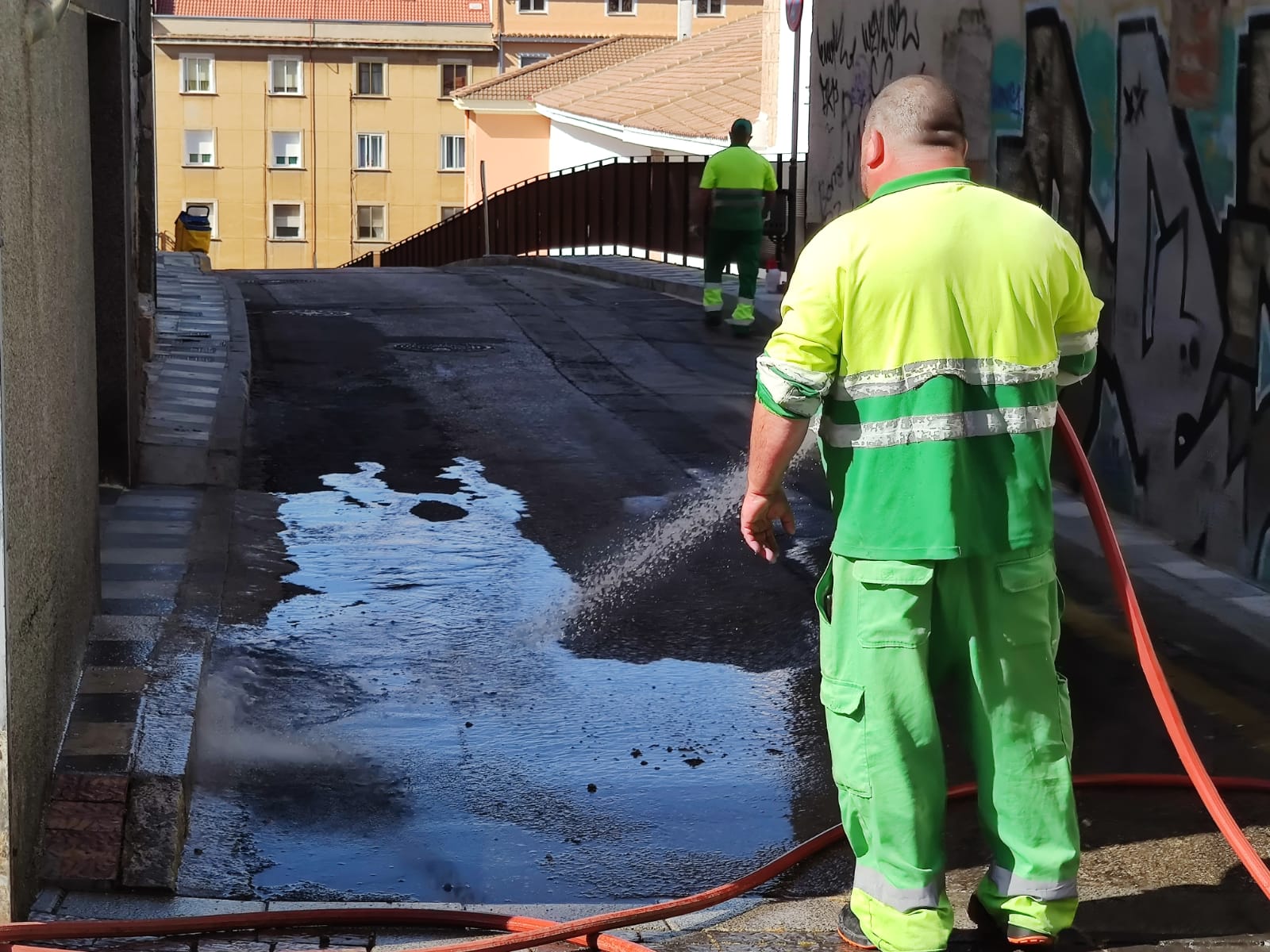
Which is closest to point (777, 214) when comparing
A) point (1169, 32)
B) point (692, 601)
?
point (1169, 32)

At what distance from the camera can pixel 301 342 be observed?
14.8 metres

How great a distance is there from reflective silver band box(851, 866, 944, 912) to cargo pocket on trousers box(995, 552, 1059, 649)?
Result: 55 cm

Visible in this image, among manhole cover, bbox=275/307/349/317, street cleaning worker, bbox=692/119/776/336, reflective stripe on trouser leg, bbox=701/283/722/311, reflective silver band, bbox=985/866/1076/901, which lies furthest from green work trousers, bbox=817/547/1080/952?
manhole cover, bbox=275/307/349/317

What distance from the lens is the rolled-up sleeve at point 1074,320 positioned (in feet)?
12.5

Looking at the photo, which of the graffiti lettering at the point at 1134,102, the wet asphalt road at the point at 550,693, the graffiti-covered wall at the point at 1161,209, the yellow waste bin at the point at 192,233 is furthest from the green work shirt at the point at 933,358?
the yellow waste bin at the point at 192,233

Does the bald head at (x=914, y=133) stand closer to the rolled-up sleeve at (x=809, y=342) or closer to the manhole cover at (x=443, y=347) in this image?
the rolled-up sleeve at (x=809, y=342)

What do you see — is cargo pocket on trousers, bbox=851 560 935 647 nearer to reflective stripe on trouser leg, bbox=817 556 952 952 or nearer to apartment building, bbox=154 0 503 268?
reflective stripe on trouser leg, bbox=817 556 952 952

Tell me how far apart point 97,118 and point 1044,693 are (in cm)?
586

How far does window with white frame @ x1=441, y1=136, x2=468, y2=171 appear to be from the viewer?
62219 mm

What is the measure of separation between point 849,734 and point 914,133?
1.30 metres

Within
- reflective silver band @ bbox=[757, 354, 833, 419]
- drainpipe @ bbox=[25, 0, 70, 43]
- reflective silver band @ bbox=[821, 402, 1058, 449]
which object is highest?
drainpipe @ bbox=[25, 0, 70, 43]

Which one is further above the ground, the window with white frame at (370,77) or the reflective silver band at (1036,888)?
the window with white frame at (370,77)

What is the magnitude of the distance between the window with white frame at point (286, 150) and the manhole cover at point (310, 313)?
45753mm

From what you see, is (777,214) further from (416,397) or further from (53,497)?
(53,497)
